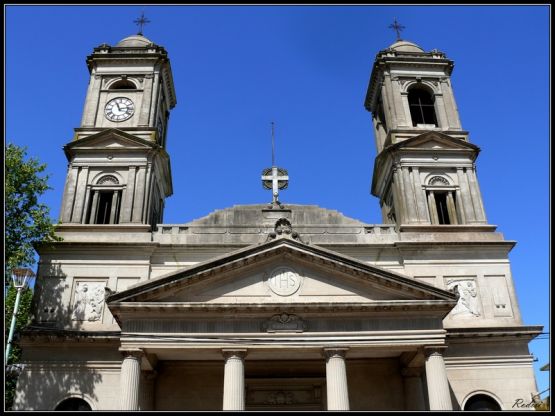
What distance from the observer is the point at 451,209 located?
93.4 ft

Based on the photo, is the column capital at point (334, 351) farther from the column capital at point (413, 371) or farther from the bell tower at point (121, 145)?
the bell tower at point (121, 145)

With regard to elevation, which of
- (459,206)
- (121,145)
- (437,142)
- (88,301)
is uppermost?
(437,142)

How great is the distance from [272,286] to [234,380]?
391cm

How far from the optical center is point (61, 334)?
76.9 ft

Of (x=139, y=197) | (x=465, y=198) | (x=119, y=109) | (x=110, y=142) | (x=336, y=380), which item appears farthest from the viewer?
(x=119, y=109)

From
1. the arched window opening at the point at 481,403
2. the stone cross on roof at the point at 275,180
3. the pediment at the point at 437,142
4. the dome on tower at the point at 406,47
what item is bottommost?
the arched window opening at the point at 481,403

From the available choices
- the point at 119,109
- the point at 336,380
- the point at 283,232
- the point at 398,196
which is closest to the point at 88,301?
the point at 283,232

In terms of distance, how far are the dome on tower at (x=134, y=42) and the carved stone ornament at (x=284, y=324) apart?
70.8 feet

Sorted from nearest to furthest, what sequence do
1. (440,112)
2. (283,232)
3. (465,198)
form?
(283,232)
(465,198)
(440,112)

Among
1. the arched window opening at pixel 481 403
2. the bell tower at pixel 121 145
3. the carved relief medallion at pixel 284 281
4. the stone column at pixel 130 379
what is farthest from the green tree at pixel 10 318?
the arched window opening at pixel 481 403

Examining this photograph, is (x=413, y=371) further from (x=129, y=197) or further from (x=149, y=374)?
(x=129, y=197)

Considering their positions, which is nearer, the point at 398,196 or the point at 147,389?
the point at 147,389

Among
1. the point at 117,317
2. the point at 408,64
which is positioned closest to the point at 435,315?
the point at 117,317

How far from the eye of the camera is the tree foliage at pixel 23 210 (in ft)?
76.2
